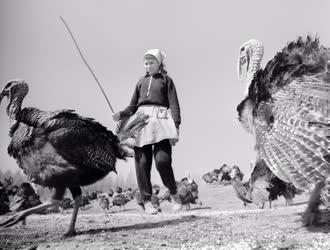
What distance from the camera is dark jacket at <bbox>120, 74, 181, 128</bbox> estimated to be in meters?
6.59

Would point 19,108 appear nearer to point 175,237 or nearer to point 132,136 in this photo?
point 132,136

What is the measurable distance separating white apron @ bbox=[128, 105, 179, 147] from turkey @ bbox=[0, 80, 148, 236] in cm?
84

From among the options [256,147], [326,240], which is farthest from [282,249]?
[256,147]

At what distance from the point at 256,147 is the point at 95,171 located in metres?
1.88

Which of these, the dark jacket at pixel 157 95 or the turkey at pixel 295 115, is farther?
the dark jacket at pixel 157 95

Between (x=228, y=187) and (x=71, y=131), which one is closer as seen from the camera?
(x=71, y=131)

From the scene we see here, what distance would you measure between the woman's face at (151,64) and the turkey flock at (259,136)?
0.90 m

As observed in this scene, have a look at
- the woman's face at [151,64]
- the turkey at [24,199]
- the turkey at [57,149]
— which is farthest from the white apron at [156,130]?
the turkey at [24,199]

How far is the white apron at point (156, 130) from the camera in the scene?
20.8 ft

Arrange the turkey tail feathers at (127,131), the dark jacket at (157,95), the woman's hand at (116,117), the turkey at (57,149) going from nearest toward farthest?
1. the turkey at (57,149)
2. the turkey tail feathers at (127,131)
3. the woman's hand at (116,117)
4. the dark jacket at (157,95)

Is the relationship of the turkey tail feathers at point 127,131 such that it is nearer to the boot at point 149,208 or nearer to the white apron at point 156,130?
the white apron at point 156,130

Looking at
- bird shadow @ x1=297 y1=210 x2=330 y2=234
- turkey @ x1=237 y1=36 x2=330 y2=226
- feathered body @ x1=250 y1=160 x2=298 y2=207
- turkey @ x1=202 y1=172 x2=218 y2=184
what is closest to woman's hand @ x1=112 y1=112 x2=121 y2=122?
turkey @ x1=237 y1=36 x2=330 y2=226

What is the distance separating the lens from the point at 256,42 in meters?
5.71

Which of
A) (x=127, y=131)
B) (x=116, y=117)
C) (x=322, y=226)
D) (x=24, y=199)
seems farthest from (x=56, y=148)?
Answer: (x=24, y=199)
